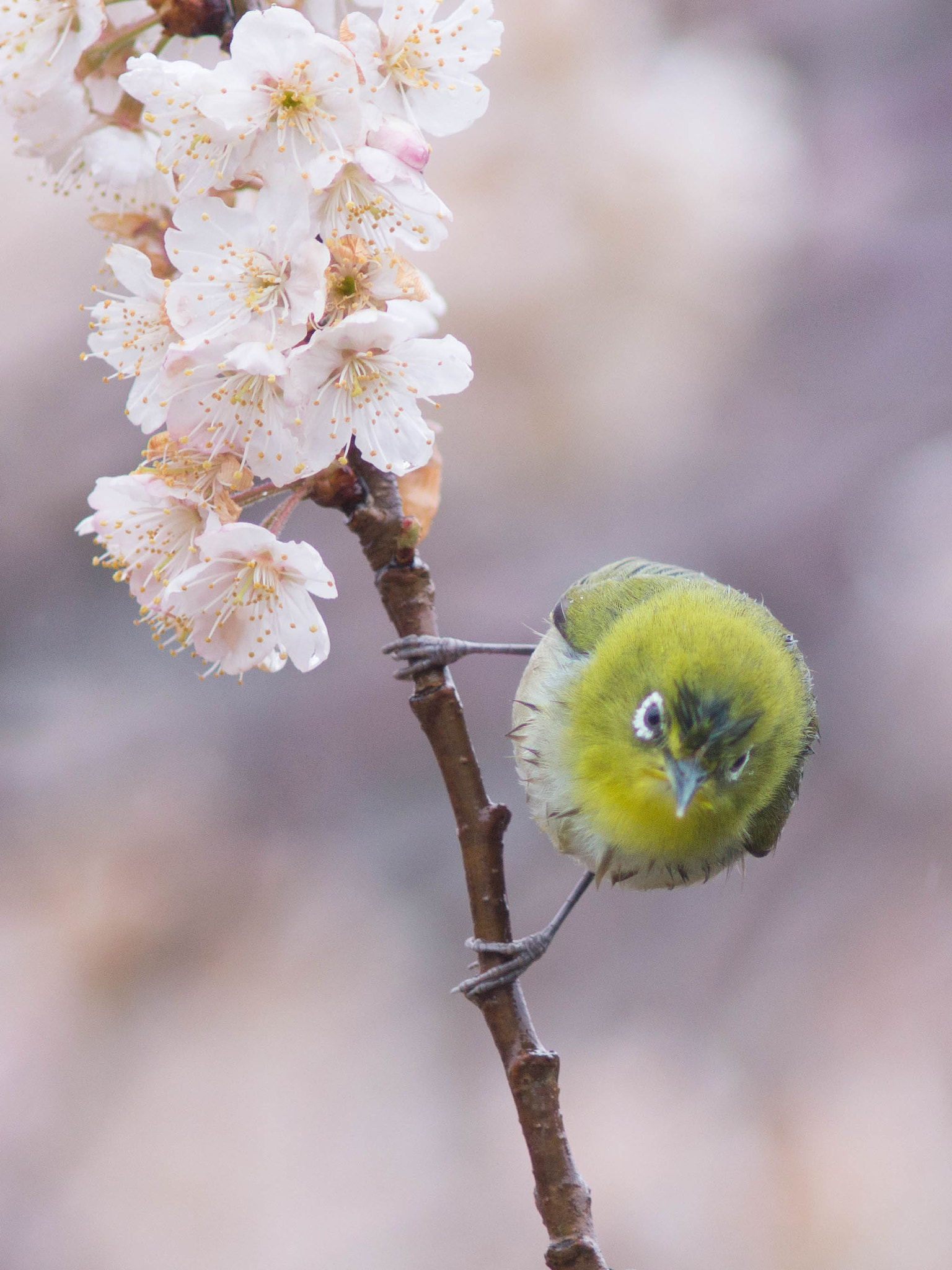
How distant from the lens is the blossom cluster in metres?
0.70

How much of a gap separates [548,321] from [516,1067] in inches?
59.9

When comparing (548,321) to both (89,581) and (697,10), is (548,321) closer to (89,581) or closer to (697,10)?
(697,10)

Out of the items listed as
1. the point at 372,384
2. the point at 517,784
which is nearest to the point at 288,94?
the point at 372,384

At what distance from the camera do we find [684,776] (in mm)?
944

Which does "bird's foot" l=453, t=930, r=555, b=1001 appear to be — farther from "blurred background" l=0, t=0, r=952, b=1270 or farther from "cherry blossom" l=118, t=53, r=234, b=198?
"blurred background" l=0, t=0, r=952, b=1270

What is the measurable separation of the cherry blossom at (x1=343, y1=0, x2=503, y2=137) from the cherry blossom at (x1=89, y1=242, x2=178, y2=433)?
0.69 feet

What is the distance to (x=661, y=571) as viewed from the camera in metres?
1.33

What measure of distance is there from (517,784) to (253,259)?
4.45 feet

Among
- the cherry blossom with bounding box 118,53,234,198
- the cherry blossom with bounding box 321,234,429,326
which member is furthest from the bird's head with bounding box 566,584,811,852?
the cherry blossom with bounding box 118,53,234,198

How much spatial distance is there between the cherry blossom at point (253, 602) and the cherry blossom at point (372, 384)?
0.26ft

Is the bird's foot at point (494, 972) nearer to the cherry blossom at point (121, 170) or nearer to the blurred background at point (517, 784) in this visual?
the cherry blossom at point (121, 170)

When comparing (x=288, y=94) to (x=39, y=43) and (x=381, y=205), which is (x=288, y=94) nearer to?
(x=381, y=205)

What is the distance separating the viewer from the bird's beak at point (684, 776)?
3.05ft

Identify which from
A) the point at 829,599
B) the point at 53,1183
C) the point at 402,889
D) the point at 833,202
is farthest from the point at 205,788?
the point at 833,202
